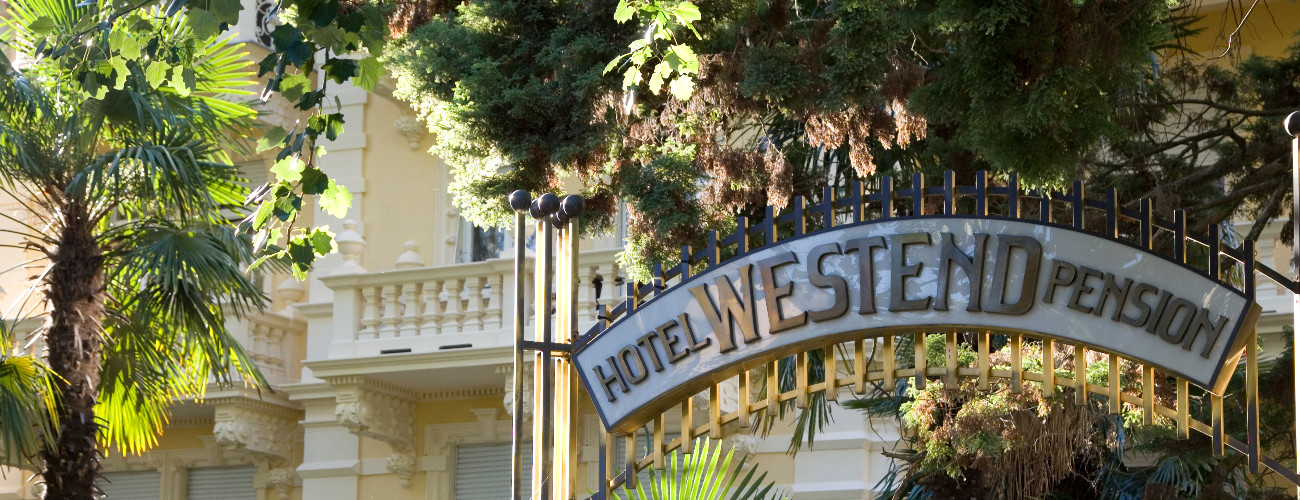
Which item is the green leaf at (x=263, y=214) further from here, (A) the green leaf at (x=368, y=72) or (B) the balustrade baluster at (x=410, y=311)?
(B) the balustrade baluster at (x=410, y=311)

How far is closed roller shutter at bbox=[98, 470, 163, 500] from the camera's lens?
16125 mm

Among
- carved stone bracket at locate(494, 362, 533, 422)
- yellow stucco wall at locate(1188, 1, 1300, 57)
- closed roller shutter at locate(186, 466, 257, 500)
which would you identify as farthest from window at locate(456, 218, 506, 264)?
yellow stucco wall at locate(1188, 1, 1300, 57)

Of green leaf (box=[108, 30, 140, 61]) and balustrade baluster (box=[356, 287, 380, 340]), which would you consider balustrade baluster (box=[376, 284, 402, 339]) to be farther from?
green leaf (box=[108, 30, 140, 61])

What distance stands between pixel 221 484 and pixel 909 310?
468 inches

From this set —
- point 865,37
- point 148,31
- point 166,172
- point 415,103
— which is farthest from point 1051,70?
point 166,172

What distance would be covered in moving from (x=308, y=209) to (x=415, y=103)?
643 centimetres

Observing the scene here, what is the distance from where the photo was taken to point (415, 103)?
9.88 m

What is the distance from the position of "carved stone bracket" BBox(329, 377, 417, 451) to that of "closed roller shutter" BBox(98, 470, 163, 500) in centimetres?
258

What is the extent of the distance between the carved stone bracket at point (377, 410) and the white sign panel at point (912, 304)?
835cm

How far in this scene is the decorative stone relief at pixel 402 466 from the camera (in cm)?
1474

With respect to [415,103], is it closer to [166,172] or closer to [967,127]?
[166,172]

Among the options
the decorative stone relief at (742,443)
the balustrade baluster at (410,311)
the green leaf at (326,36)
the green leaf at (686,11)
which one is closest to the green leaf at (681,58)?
the green leaf at (686,11)

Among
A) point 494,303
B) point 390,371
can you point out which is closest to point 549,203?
point 494,303

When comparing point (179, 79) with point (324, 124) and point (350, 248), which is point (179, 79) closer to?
point (324, 124)
